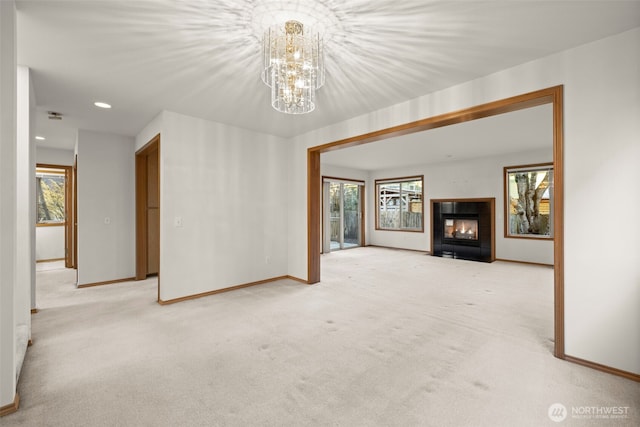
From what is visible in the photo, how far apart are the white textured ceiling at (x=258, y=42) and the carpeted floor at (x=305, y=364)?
8.08 ft

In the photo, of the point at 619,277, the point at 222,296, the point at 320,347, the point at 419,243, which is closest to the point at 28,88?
the point at 222,296

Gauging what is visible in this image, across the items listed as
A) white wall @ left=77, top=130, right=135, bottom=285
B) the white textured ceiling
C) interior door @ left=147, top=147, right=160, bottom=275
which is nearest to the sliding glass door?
interior door @ left=147, top=147, right=160, bottom=275

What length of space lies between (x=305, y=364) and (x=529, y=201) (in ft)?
22.0

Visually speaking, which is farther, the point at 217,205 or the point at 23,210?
the point at 217,205

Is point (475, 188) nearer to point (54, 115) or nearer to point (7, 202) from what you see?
point (7, 202)

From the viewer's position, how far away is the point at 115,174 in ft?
16.2

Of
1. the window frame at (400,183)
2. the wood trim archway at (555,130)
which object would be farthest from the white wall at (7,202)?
the window frame at (400,183)

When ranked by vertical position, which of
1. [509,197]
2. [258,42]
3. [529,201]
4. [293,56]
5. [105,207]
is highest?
[258,42]

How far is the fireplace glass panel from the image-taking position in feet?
23.9

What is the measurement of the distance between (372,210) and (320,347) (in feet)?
24.6

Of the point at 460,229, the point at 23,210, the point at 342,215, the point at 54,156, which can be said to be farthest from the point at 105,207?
the point at 460,229

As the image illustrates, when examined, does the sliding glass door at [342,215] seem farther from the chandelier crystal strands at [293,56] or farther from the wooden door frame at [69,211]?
the chandelier crystal strands at [293,56]

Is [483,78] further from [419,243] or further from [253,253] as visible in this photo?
[419,243]

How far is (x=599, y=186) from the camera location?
7.21ft
